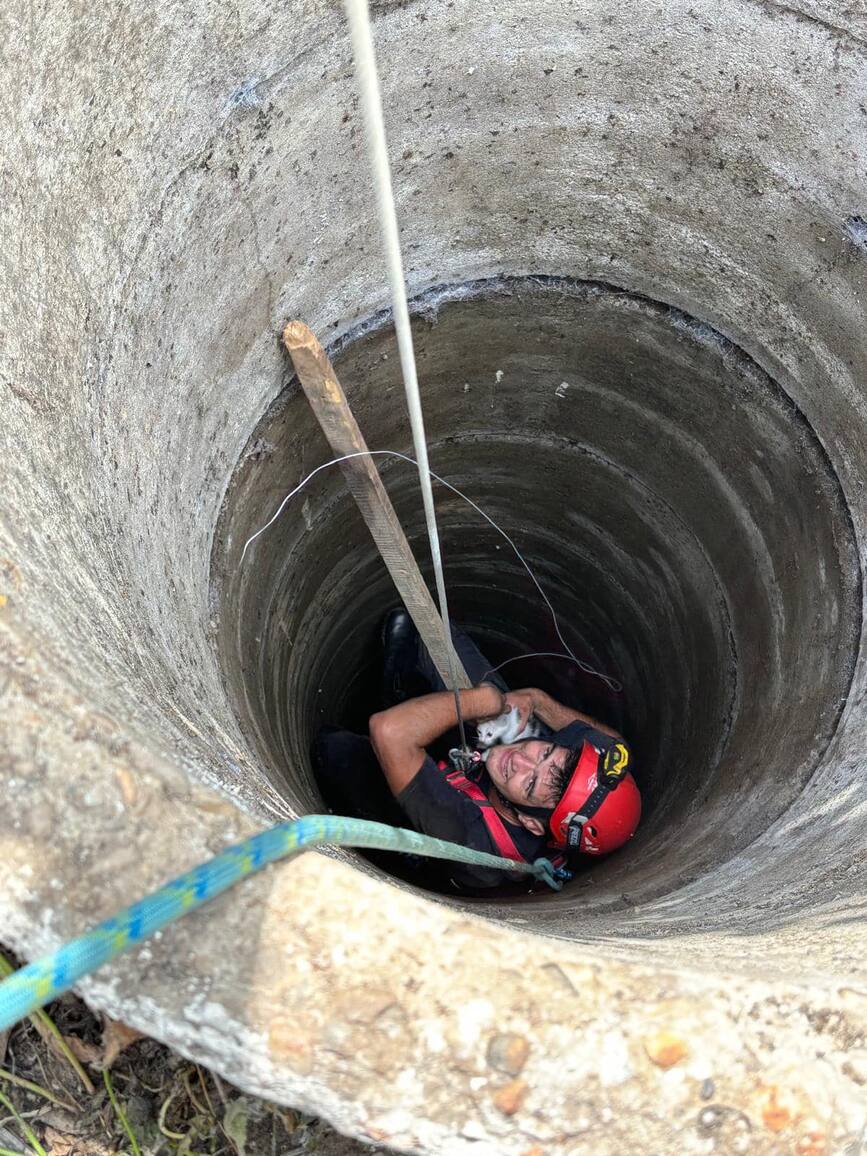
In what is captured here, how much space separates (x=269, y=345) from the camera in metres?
2.55

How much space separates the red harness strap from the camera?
3.43 m

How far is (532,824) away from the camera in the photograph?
3.56 metres

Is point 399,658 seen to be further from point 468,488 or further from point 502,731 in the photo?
point 468,488

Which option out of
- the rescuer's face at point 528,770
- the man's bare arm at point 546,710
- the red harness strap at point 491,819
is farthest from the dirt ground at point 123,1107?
the man's bare arm at point 546,710

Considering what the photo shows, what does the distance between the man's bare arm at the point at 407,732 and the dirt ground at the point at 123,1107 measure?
5.79 feet

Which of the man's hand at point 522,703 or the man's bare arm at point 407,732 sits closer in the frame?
the man's bare arm at point 407,732

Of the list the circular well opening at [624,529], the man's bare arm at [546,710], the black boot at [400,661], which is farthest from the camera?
the black boot at [400,661]

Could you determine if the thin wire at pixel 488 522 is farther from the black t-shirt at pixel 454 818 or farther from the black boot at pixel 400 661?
the black t-shirt at pixel 454 818

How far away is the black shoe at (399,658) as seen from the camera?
434 cm

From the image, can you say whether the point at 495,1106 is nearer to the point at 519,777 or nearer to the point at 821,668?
the point at 821,668

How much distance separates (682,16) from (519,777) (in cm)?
269

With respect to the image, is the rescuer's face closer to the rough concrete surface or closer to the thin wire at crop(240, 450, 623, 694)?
the rough concrete surface

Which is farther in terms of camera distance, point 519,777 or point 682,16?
point 519,777

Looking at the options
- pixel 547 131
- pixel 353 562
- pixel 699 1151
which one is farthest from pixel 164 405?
pixel 699 1151
